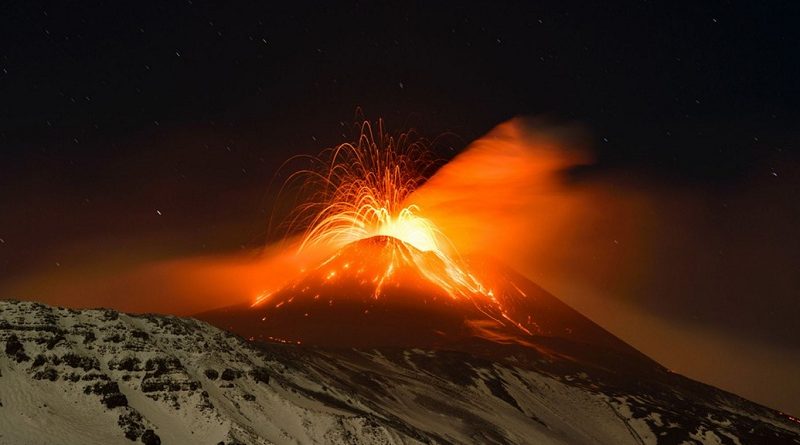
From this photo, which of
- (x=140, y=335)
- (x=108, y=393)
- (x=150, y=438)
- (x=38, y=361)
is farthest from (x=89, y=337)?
(x=150, y=438)

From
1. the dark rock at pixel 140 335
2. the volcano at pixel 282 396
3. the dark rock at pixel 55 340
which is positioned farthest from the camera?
the dark rock at pixel 140 335

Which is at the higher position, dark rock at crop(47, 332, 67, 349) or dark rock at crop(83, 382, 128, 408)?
dark rock at crop(47, 332, 67, 349)

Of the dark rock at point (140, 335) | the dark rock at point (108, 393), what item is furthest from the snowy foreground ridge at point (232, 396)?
the dark rock at point (140, 335)

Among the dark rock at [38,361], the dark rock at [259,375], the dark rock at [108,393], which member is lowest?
the dark rock at [108,393]

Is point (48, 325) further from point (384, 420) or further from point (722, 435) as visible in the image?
point (722, 435)

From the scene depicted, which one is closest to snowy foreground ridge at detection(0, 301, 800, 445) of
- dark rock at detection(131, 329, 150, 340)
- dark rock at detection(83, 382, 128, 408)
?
dark rock at detection(83, 382, 128, 408)

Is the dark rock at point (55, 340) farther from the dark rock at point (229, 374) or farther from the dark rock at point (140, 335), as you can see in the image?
the dark rock at point (229, 374)

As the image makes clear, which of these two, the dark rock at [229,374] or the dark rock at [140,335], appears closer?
the dark rock at [229,374]

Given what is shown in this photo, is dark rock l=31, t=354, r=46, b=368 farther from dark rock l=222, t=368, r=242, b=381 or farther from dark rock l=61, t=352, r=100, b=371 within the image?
dark rock l=222, t=368, r=242, b=381

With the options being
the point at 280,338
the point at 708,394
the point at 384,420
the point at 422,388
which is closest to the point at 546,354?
the point at 708,394
